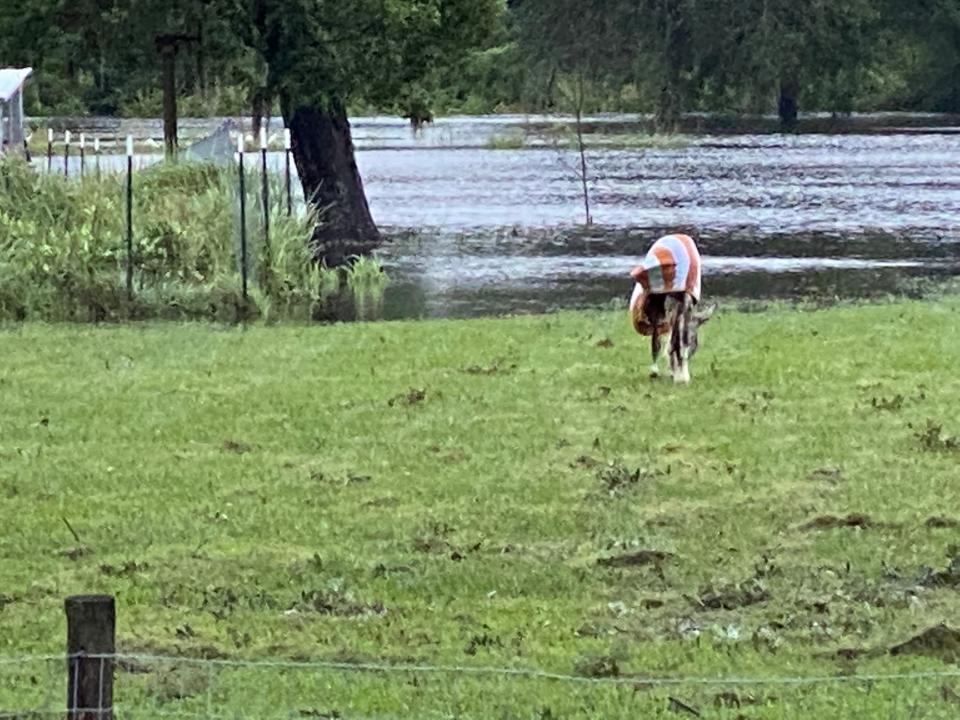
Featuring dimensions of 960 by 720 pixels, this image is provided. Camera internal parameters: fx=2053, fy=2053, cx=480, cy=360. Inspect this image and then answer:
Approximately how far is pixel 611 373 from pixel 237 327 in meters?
5.11

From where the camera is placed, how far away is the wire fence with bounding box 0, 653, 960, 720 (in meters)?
6.30

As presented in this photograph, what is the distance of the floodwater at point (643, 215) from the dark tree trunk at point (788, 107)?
7.64 metres

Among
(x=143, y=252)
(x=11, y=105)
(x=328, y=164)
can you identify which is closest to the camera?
(x=143, y=252)

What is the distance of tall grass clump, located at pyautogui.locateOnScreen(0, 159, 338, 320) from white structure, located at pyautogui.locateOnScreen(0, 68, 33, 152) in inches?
421

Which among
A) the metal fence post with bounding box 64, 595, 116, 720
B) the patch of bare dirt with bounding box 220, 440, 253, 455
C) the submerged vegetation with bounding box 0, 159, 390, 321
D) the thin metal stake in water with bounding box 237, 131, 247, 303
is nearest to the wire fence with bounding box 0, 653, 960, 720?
the metal fence post with bounding box 64, 595, 116, 720

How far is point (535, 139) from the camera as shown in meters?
62.7

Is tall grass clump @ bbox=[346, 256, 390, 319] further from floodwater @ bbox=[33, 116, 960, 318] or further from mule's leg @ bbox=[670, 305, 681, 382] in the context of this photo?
mule's leg @ bbox=[670, 305, 681, 382]

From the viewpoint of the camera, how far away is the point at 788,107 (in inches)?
2923

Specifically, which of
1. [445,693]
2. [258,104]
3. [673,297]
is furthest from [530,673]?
[258,104]

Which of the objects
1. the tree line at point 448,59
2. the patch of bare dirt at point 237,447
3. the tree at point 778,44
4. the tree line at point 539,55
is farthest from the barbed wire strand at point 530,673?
the tree at point 778,44

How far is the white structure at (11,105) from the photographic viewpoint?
3125cm

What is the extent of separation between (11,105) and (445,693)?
90.7 feet

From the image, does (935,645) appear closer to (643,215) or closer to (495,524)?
(495,524)

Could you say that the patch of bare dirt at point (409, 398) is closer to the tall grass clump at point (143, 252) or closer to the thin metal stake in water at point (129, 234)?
the tall grass clump at point (143, 252)
